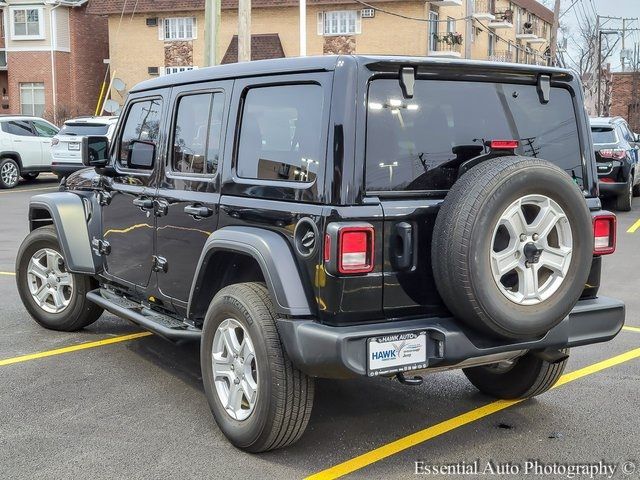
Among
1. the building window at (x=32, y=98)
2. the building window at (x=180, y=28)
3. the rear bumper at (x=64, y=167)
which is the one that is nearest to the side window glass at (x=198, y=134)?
the rear bumper at (x=64, y=167)

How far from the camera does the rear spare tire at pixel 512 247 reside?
12.0 feet

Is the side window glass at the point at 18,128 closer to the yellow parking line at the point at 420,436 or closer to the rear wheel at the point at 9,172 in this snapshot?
the rear wheel at the point at 9,172

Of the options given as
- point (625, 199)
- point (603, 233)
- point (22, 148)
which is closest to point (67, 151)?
point (22, 148)

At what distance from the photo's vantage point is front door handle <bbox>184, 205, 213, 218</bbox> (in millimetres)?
4559

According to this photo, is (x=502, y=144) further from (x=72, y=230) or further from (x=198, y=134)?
(x=72, y=230)

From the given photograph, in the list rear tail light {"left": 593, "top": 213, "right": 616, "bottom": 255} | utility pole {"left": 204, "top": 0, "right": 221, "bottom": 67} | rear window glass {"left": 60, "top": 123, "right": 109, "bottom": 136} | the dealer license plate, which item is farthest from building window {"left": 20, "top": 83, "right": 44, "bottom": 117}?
the dealer license plate

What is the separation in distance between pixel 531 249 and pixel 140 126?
3.00m

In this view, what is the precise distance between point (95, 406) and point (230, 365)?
1.11 metres

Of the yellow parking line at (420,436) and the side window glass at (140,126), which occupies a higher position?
the side window glass at (140,126)

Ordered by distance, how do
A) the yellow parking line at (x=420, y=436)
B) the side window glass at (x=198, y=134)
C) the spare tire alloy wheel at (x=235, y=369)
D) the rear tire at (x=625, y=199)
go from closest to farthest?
the yellow parking line at (x=420, y=436) → the spare tire alloy wheel at (x=235, y=369) → the side window glass at (x=198, y=134) → the rear tire at (x=625, y=199)

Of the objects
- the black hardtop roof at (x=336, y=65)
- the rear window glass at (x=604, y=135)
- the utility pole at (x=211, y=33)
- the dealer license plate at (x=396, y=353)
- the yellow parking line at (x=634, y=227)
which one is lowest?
the yellow parking line at (x=634, y=227)

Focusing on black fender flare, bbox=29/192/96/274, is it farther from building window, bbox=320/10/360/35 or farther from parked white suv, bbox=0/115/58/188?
building window, bbox=320/10/360/35

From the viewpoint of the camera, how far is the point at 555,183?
12.4ft

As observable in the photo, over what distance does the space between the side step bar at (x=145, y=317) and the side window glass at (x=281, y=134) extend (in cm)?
105
